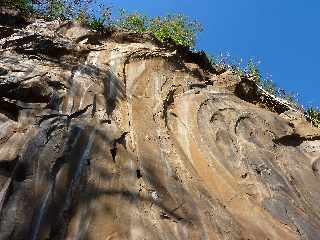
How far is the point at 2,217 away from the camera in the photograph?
543 cm

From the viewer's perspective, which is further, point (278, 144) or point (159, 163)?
point (278, 144)

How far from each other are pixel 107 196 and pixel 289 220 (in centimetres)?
291

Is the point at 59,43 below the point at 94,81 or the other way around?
the other way around


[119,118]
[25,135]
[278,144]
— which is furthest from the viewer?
[278,144]

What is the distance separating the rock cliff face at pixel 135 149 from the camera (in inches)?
235

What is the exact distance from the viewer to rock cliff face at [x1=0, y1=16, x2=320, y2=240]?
596 centimetres

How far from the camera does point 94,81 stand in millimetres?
8594

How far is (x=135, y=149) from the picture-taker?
733cm

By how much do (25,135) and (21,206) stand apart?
4.28ft

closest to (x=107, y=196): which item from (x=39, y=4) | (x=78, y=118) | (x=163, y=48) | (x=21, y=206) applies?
(x=21, y=206)

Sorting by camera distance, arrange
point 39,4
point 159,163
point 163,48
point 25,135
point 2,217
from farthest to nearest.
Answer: point 39,4 < point 163,48 < point 159,163 < point 25,135 < point 2,217

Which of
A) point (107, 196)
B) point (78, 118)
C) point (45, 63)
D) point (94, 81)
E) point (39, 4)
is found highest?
point (39, 4)

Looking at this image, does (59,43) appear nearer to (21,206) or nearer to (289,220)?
(21,206)

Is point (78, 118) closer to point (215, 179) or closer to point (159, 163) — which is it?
point (159, 163)
